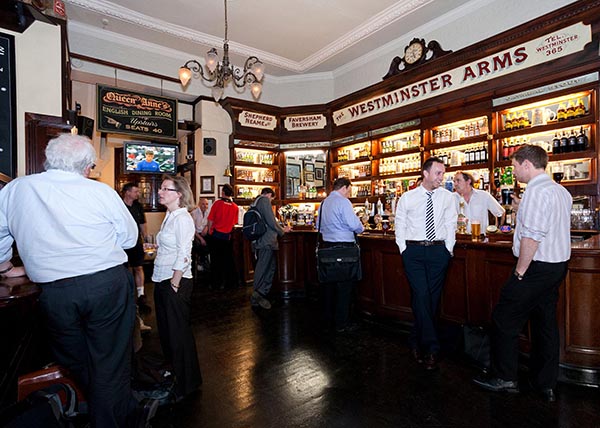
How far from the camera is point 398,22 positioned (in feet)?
19.7

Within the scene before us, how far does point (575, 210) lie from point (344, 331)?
10.8 feet

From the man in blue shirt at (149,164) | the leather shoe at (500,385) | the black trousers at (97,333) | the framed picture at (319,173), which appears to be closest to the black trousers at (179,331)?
the black trousers at (97,333)

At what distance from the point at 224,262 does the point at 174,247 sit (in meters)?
3.85

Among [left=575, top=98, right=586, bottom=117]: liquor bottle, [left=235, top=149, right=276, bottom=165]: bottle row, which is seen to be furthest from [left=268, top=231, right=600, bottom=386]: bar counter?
[left=235, top=149, right=276, bottom=165]: bottle row

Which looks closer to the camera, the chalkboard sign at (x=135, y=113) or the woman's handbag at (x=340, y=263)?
the woman's handbag at (x=340, y=263)

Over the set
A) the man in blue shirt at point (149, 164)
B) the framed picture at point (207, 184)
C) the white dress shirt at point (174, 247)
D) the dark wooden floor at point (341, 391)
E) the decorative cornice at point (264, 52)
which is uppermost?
the decorative cornice at point (264, 52)

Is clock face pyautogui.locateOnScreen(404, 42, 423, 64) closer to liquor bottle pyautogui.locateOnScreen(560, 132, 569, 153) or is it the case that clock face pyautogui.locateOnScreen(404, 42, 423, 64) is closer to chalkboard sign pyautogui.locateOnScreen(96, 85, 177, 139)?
liquor bottle pyautogui.locateOnScreen(560, 132, 569, 153)

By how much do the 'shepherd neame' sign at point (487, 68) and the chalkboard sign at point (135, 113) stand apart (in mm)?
3800

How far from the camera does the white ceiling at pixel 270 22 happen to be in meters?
5.57

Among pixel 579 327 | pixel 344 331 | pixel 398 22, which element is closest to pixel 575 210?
pixel 579 327

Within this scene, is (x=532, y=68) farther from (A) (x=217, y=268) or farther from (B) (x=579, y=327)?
(A) (x=217, y=268)

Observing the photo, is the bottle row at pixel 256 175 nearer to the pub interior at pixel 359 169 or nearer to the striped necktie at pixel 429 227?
the pub interior at pixel 359 169

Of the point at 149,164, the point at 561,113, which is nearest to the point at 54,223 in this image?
the point at 561,113

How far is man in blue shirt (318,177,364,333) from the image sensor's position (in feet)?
13.0
